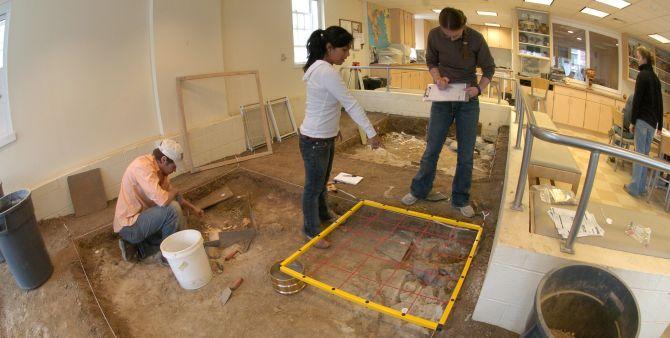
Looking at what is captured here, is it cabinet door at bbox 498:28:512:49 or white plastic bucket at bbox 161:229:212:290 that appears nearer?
white plastic bucket at bbox 161:229:212:290

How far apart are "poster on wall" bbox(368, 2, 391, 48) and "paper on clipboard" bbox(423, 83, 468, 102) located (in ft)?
22.4

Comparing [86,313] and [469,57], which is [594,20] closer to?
[469,57]

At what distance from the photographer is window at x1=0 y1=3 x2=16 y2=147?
2590mm

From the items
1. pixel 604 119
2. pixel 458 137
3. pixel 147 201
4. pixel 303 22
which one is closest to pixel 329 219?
pixel 458 137

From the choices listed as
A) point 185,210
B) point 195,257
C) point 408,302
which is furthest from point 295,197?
point 408,302

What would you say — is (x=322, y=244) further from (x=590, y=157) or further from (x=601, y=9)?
(x=601, y=9)

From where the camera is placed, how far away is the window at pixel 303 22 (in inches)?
240

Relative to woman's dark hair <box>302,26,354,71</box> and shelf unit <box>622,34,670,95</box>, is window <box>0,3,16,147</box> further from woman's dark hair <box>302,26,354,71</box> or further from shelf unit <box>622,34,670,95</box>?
shelf unit <box>622,34,670,95</box>

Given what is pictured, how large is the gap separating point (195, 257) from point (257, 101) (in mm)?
3220

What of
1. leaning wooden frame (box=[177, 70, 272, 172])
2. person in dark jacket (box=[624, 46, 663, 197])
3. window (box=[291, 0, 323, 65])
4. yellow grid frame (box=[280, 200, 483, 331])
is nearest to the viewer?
yellow grid frame (box=[280, 200, 483, 331])

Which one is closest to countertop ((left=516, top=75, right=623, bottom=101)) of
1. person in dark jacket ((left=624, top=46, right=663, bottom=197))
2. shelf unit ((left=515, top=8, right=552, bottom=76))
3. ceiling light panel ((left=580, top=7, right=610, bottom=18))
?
shelf unit ((left=515, top=8, right=552, bottom=76))

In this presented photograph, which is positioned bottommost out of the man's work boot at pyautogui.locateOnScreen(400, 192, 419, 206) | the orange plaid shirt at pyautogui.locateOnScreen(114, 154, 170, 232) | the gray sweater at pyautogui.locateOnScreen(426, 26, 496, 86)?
the man's work boot at pyautogui.locateOnScreen(400, 192, 419, 206)

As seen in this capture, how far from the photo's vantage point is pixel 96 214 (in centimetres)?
321

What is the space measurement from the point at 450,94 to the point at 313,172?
116 cm
